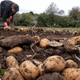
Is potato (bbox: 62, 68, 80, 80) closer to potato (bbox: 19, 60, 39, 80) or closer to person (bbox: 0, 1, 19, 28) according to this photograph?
potato (bbox: 19, 60, 39, 80)

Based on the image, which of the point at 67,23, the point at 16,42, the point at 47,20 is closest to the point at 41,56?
the point at 16,42

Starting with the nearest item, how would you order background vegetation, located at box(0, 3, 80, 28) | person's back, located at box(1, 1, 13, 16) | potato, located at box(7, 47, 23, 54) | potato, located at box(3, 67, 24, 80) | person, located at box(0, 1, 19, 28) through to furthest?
potato, located at box(3, 67, 24, 80), potato, located at box(7, 47, 23, 54), person, located at box(0, 1, 19, 28), person's back, located at box(1, 1, 13, 16), background vegetation, located at box(0, 3, 80, 28)

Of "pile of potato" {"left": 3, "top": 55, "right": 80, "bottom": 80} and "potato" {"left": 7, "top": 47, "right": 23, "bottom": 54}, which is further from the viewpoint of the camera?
"potato" {"left": 7, "top": 47, "right": 23, "bottom": 54}

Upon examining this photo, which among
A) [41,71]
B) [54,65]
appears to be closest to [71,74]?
[54,65]

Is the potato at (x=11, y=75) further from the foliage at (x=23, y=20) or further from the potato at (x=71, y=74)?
the foliage at (x=23, y=20)

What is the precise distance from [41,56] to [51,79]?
99cm

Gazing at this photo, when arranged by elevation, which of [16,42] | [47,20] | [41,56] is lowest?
[41,56]

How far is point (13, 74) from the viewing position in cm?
117

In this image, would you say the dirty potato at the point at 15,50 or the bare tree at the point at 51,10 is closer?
the dirty potato at the point at 15,50

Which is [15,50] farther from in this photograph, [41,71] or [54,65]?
[54,65]

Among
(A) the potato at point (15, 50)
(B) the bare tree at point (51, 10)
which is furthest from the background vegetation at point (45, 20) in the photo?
(A) the potato at point (15, 50)

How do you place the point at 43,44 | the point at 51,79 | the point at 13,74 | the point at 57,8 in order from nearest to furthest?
1. the point at 51,79
2. the point at 13,74
3. the point at 43,44
4. the point at 57,8

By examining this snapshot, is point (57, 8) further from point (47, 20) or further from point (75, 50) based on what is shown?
point (75, 50)

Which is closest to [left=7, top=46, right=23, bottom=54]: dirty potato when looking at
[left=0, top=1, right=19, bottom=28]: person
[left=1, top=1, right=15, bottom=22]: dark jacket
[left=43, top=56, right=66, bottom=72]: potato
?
[left=43, top=56, right=66, bottom=72]: potato
